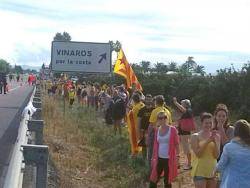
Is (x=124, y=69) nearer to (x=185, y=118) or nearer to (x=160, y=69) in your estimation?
(x=185, y=118)

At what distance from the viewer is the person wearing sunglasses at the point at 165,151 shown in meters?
9.88

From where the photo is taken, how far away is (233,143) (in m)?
6.95

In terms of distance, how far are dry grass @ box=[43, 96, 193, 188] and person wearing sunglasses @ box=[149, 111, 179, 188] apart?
137 centimetres

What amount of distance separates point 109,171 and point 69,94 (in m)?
21.0

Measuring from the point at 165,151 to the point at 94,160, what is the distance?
478 cm

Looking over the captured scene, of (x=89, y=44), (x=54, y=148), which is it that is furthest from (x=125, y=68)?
(x=54, y=148)

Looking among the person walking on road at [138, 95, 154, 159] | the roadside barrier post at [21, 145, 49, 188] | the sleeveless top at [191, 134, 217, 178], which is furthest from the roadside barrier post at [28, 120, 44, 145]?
the person walking on road at [138, 95, 154, 159]

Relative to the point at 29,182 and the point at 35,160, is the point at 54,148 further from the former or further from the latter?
the point at 35,160

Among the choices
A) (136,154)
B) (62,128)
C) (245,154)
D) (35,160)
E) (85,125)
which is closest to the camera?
(35,160)

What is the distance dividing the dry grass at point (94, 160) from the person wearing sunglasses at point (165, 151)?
1.37 meters

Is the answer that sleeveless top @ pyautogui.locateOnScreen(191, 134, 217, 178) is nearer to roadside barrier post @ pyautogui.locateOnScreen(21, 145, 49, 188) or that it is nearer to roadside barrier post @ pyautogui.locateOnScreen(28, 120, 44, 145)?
roadside barrier post @ pyautogui.locateOnScreen(28, 120, 44, 145)

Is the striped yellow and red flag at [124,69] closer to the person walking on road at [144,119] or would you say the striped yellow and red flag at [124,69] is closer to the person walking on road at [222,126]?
the person walking on road at [144,119]

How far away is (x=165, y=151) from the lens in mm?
9945

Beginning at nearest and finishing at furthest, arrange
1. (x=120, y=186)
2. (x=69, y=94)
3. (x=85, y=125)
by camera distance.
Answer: (x=120, y=186) < (x=85, y=125) < (x=69, y=94)
